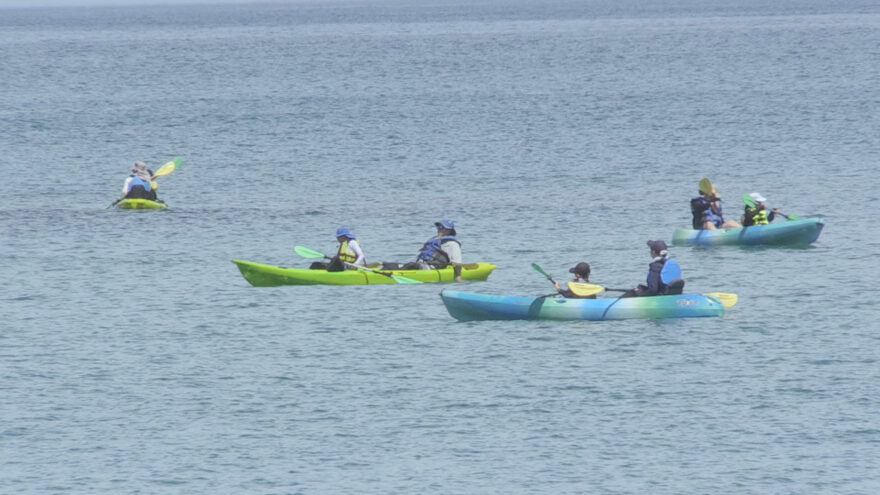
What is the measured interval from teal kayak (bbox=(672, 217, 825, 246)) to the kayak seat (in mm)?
9913

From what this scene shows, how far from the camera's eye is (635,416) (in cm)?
2680

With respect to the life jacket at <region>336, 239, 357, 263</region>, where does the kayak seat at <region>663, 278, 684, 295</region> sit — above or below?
below

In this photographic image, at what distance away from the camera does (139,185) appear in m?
51.3

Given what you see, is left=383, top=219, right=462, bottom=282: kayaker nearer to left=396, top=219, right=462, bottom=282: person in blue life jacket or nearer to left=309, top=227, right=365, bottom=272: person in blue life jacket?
left=396, top=219, right=462, bottom=282: person in blue life jacket

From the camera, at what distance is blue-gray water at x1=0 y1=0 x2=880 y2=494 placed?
24.8 m

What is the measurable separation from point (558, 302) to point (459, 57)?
326ft

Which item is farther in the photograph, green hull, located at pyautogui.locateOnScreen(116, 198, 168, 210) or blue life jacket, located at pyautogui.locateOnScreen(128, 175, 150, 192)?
blue life jacket, located at pyautogui.locateOnScreen(128, 175, 150, 192)

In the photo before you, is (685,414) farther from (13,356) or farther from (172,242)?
(172,242)

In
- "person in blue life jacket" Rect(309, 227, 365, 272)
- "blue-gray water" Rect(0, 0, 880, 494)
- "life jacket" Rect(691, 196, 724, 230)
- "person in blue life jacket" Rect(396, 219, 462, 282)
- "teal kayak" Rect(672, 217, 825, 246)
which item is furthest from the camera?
"life jacket" Rect(691, 196, 724, 230)

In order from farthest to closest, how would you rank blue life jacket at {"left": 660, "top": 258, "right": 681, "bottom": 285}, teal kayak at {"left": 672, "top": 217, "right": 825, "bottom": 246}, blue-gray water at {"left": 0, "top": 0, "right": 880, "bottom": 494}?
teal kayak at {"left": 672, "top": 217, "right": 825, "bottom": 246}
blue life jacket at {"left": 660, "top": 258, "right": 681, "bottom": 285}
blue-gray water at {"left": 0, "top": 0, "right": 880, "bottom": 494}

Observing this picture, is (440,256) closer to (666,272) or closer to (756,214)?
(666,272)

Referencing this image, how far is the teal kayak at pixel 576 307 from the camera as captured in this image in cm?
3312

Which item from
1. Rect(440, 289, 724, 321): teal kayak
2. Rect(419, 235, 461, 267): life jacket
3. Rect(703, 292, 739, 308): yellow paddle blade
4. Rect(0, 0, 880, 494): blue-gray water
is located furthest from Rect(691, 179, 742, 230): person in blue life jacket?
Rect(440, 289, 724, 321): teal kayak

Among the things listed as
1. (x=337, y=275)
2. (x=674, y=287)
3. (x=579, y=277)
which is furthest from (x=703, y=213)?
(x=337, y=275)
